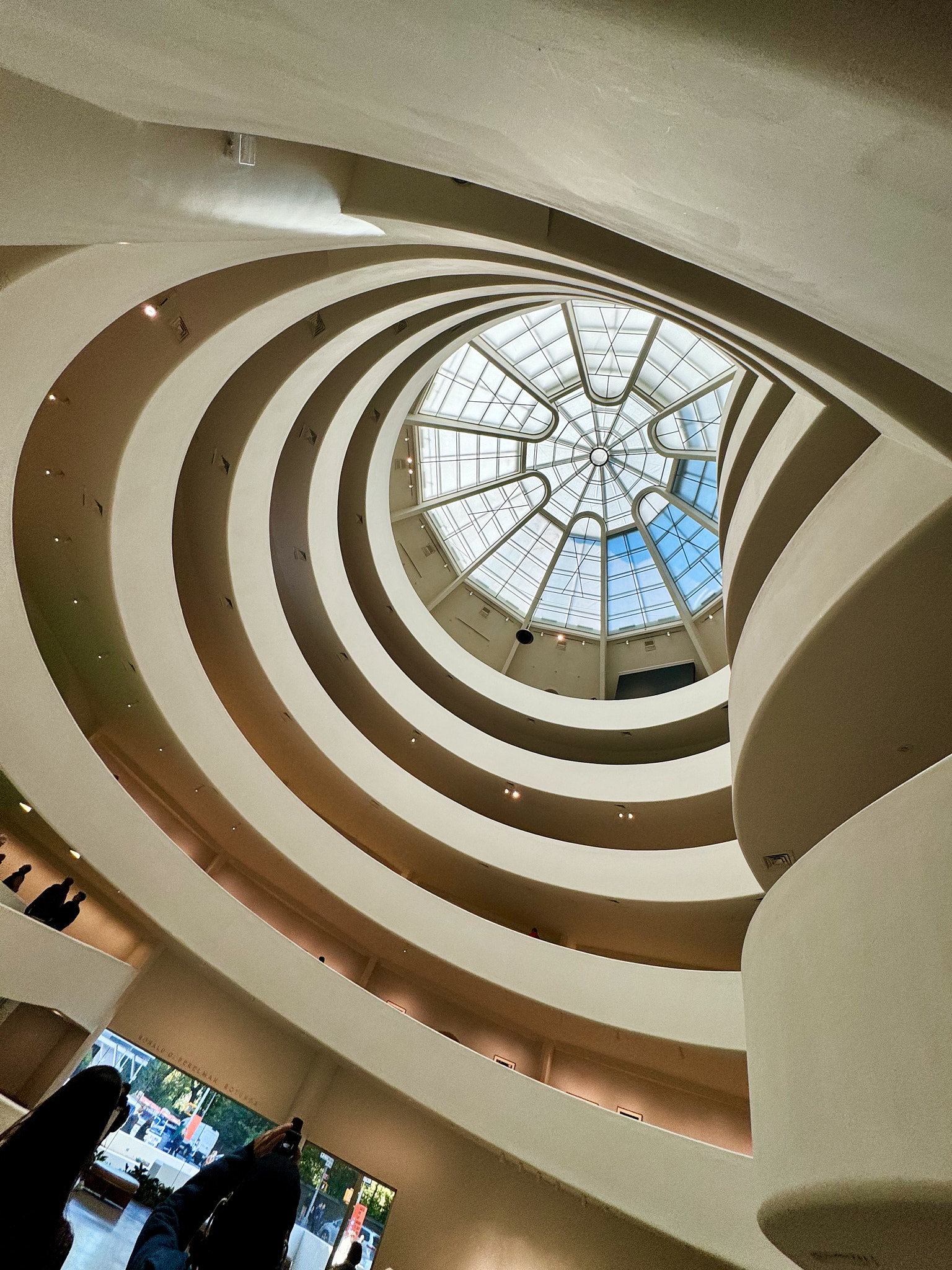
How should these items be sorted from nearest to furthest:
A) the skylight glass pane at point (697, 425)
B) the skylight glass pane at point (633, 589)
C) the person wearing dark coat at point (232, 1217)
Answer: the person wearing dark coat at point (232, 1217), the skylight glass pane at point (697, 425), the skylight glass pane at point (633, 589)

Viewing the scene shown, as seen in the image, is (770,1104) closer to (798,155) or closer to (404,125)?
(798,155)

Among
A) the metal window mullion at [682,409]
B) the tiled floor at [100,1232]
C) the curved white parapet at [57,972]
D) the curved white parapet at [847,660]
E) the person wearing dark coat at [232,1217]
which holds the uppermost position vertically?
the metal window mullion at [682,409]

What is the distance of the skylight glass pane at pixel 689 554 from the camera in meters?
21.5

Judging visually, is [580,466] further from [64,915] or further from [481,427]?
[64,915]

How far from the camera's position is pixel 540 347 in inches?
803

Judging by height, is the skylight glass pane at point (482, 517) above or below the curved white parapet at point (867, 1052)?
above

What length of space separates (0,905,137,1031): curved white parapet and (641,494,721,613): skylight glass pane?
19.2 m

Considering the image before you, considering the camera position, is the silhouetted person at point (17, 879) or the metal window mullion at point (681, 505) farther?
the metal window mullion at point (681, 505)

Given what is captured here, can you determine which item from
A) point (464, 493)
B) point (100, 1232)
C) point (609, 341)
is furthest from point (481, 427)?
point (100, 1232)

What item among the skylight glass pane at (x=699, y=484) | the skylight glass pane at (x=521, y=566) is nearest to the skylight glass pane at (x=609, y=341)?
the skylight glass pane at (x=699, y=484)

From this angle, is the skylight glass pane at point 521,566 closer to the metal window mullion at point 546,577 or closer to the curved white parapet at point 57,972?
the metal window mullion at point 546,577

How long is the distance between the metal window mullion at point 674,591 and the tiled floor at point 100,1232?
19132 mm

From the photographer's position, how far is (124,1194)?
7.69 m

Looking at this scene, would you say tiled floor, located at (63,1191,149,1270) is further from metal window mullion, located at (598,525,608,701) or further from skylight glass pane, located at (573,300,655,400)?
skylight glass pane, located at (573,300,655,400)
